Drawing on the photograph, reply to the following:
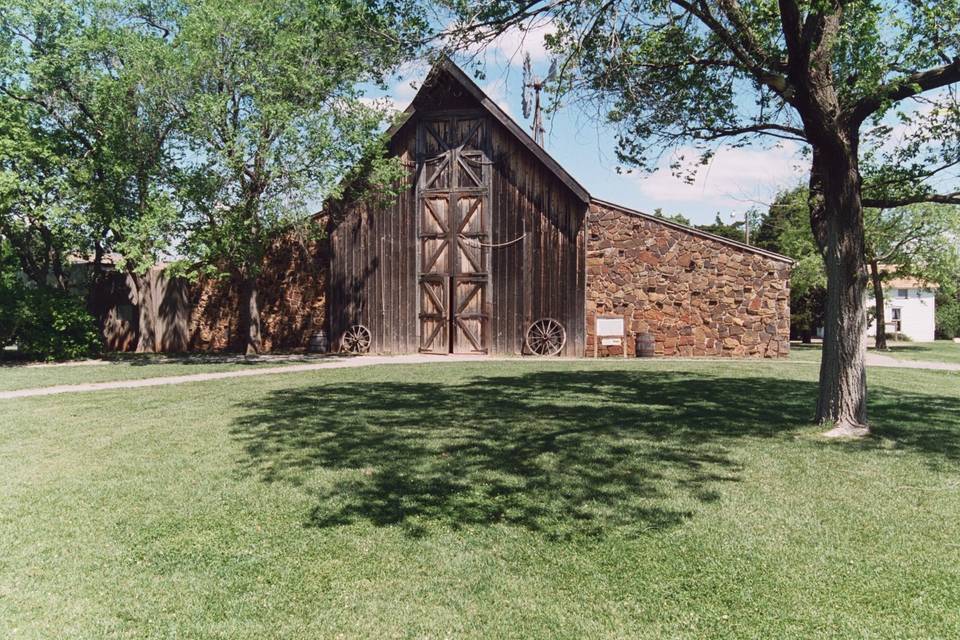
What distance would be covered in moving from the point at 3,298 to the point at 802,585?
2008 cm

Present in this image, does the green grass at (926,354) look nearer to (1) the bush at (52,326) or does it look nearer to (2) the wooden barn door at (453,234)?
(2) the wooden barn door at (453,234)

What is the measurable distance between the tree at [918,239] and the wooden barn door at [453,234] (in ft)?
52.4

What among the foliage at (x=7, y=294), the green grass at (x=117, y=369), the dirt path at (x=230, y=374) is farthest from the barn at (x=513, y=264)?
A: the foliage at (x=7, y=294)

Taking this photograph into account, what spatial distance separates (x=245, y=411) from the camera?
30.4ft

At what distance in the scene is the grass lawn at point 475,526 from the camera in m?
3.41

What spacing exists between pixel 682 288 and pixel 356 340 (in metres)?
9.85

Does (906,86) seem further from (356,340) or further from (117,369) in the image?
(356,340)

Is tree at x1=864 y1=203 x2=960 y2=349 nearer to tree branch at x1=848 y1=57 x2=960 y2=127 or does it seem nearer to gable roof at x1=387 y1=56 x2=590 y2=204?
gable roof at x1=387 y1=56 x2=590 y2=204

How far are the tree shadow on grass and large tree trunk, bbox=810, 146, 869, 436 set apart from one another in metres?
0.52

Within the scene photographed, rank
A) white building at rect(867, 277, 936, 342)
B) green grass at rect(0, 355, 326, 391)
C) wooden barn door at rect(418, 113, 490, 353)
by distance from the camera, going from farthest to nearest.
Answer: white building at rect(867, 277, 936, 342) < wooden barn door at rect(418, 113, 490, 353) < green grass at rect(0, 355, 326, 391)

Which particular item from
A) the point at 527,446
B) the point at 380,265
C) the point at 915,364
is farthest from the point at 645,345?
the point at 527,446

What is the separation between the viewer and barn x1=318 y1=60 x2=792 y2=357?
1934cm

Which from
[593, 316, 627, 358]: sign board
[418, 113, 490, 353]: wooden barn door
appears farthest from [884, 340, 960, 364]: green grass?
[418, 113, 490, 353]: wooden barn door

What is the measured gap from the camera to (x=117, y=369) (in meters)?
15.4
